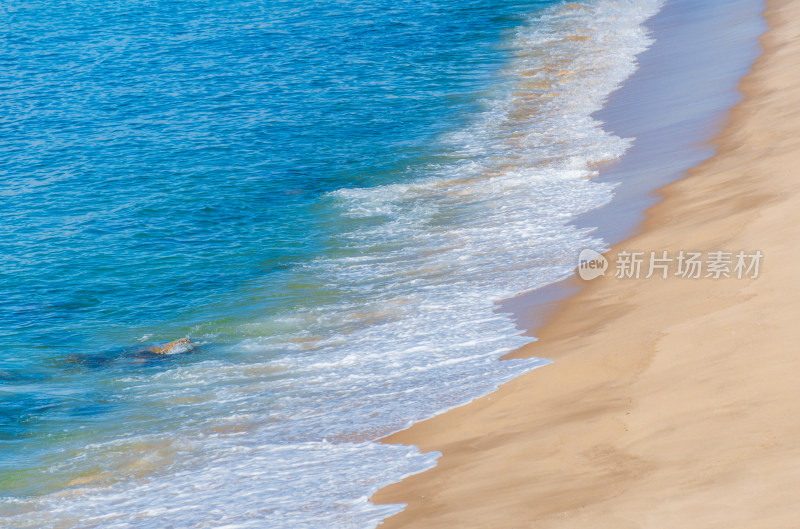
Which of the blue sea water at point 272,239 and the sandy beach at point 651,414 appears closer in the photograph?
the sandy beach at point 651,414

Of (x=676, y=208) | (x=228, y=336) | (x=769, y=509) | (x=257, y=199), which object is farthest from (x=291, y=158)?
(x=769, y=509)

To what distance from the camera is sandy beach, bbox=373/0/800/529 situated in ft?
25.6

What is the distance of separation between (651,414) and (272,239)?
11.3 meters

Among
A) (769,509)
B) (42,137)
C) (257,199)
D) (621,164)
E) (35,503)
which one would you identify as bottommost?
(769,509)

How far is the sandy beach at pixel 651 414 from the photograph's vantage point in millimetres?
7805

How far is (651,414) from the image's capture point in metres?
9.23

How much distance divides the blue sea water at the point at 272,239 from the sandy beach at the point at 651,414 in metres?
0.70

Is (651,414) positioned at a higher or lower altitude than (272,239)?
lower

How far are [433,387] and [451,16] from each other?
2821cm

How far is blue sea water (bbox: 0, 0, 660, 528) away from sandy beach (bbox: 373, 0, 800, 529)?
2.28 feet

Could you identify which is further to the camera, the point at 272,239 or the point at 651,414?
the point at 272,239

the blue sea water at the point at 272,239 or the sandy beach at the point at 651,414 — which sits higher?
the blue sea water at the point at 272,239

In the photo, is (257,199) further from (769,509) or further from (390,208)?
(769,509)

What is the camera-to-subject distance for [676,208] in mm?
15320
